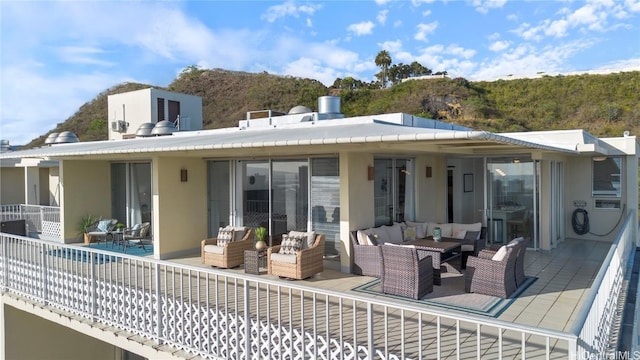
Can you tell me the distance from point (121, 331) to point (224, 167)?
5.63m

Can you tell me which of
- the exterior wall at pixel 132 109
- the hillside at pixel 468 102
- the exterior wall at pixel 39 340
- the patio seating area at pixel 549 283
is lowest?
the exterior wall at pixel 39 340

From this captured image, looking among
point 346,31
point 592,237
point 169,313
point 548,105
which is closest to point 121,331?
point 169,313

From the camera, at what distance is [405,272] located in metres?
6.56

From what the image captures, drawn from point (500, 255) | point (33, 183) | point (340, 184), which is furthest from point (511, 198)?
point (33, 183)

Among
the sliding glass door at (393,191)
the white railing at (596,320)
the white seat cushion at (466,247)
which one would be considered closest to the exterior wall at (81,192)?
the sliding glass door at (393,191)

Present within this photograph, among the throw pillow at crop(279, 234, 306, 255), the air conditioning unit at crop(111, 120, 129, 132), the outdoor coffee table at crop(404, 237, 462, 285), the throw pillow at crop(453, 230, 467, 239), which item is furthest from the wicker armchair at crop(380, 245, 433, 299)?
the air conditioning unit at crop(111, 120, 129, 132)

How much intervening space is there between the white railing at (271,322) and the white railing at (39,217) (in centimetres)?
716

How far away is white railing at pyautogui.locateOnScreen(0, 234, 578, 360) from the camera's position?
13.4 ft

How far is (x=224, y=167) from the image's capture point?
35.9 feet

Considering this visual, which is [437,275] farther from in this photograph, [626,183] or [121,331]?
[626,183]

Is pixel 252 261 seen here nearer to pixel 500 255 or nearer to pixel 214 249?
pixel 214 249

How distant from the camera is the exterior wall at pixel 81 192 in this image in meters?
12.7

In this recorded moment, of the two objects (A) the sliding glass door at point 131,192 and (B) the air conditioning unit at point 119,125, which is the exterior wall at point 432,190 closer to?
(A) the sliding glass door at point 131,192

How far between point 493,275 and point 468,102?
1571 inches
